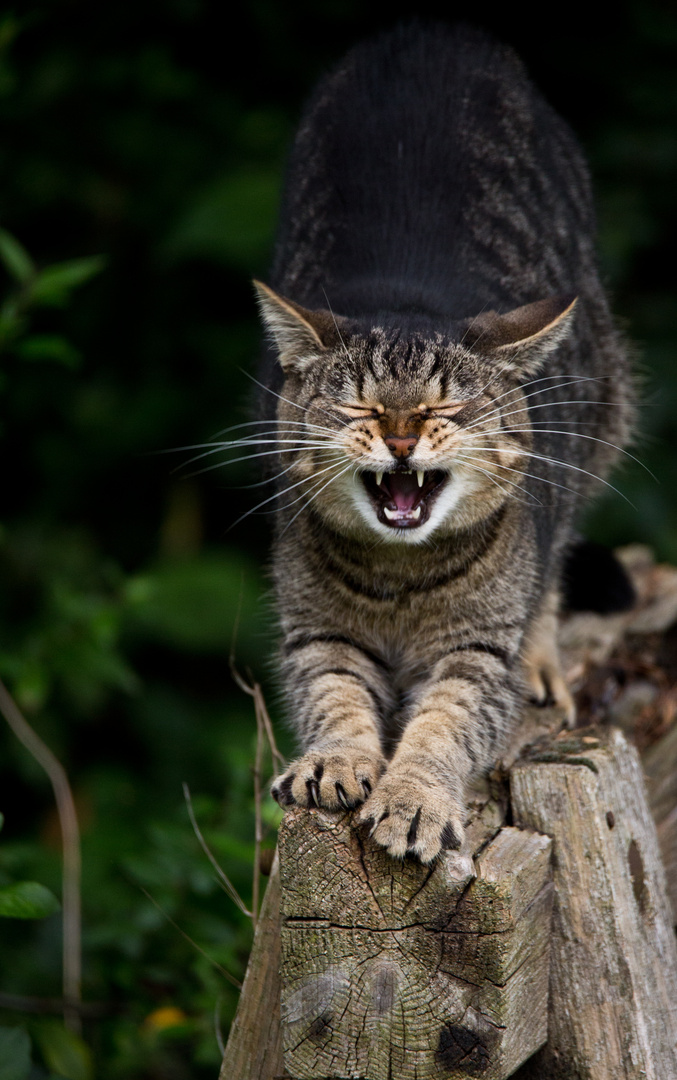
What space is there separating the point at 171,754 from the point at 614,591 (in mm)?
2008

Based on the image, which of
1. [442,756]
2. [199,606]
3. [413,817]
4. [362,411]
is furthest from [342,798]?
[199,606]

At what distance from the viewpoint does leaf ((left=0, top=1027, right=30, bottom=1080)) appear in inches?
78.5

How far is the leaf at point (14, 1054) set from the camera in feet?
6.54

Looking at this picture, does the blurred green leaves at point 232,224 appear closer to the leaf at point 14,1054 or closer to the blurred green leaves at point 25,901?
→ the blurred green leaves at point 25,901

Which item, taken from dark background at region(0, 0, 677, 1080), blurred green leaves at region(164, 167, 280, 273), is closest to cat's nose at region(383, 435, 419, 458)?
dark background at region(0, 0, 677, 1080)

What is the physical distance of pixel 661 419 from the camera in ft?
16.0

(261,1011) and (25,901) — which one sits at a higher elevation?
(25,901)

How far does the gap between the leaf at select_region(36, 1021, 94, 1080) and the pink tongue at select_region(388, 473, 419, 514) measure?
1.53 meters

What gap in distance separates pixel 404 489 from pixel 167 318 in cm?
280

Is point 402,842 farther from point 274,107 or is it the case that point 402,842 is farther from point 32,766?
point 274,107

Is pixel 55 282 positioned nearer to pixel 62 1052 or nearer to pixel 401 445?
pixel 401 445

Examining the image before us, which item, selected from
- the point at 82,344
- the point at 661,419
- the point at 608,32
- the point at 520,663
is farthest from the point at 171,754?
the point at 608,32

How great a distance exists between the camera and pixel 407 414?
2377 mm

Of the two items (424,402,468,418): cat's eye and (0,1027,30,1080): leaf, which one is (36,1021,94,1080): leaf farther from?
(424,402,468,418): cat's eye
